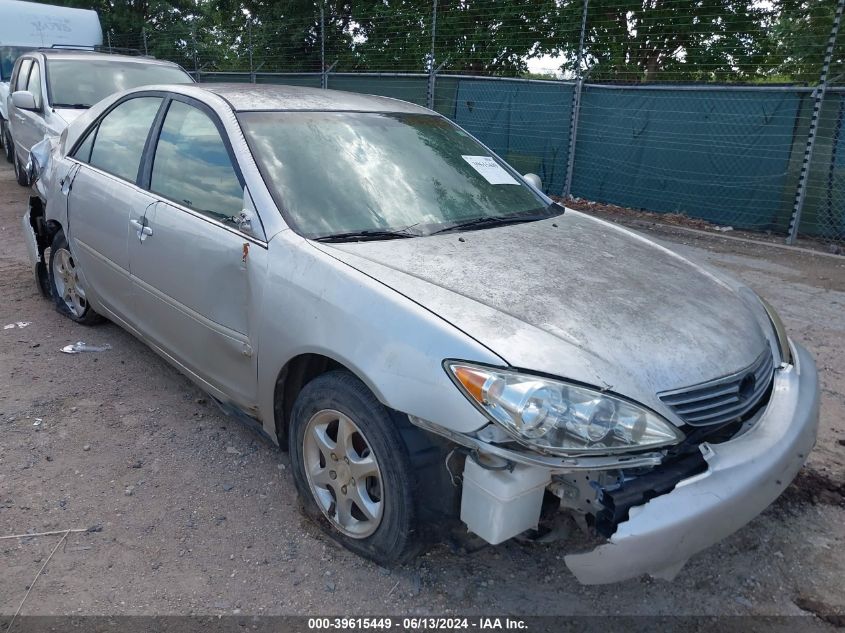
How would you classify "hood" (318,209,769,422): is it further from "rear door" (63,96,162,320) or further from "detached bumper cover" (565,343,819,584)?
"rear door" (63,96,162,320)

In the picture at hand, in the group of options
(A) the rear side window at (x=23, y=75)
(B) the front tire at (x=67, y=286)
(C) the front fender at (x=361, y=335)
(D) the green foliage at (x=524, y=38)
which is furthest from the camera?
(D) the green foliage at (x=524, y=38)

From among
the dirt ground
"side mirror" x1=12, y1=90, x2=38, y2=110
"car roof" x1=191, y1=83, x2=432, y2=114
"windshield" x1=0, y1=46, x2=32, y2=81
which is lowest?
the dirt ground

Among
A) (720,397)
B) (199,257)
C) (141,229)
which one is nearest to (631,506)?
(720,397)

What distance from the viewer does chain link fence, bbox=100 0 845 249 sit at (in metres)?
8.13

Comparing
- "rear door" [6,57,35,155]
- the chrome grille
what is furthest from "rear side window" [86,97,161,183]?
"rear door" [6,57,35,155]

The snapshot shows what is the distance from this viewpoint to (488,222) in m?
3.16

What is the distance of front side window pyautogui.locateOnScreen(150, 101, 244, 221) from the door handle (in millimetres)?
185

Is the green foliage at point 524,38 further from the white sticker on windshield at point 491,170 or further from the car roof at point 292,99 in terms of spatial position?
the car roof at point 292,99

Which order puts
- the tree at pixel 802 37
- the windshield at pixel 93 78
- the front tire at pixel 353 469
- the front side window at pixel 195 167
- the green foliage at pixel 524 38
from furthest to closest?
the green foliage at pixel 524 38 < the tree at pixel 802 37 < the windshield at pixel 93 78 < the front side window at pixel 195 167 < the front tire at pixel 353 469

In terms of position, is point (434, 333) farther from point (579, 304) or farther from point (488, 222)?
point (488, 222)

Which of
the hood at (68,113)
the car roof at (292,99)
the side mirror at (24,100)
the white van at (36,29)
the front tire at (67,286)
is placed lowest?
the front tire at (67,286)

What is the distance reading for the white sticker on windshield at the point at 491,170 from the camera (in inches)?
140

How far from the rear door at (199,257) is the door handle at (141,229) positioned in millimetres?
10

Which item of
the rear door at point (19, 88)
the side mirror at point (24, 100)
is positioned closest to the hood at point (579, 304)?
the side mirror at point (24, 100)
